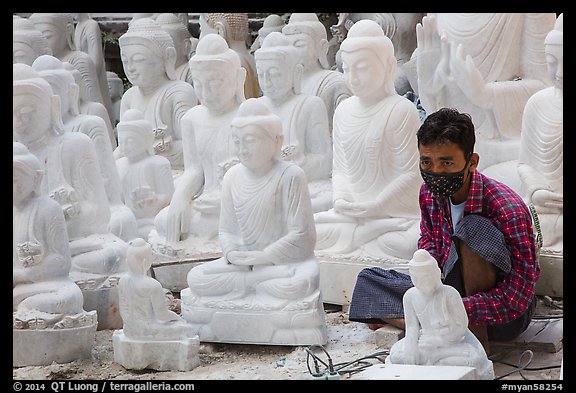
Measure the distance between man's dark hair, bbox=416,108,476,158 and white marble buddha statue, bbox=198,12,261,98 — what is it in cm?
537

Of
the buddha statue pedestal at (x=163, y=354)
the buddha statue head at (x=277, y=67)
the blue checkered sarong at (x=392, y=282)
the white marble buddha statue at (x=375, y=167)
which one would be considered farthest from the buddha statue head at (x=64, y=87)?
the blue checkered sarong at (x=392, y=282)

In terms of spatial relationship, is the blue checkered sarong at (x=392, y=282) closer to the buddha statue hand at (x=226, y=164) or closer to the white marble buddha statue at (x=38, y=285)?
the white marble buddha statue at (x=38, y=285)

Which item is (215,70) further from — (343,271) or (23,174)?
(23,174)

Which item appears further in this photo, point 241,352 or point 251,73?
point 251,73

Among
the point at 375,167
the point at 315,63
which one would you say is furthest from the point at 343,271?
the point at 315,63

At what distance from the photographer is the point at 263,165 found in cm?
713

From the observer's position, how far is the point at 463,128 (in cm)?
618

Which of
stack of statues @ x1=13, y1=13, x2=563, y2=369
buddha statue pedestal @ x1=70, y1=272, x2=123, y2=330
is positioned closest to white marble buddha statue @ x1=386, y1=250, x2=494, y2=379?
stack of statues @ x1=13, y1=13, x2=563, y2=369

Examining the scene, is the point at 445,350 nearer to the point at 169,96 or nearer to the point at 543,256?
the point at 543,256

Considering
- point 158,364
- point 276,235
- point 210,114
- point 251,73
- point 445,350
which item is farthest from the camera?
point 251,73

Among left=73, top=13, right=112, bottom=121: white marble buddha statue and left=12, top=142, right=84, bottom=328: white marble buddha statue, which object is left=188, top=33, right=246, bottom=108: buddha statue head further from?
left=73, top=13, right=112, bottom=121: white marble buddha statue

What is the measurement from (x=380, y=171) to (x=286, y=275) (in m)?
1.22

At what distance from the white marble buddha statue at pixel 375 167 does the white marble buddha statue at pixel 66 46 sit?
14.7 ft

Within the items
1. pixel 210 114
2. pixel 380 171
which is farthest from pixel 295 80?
pixel 380 171
